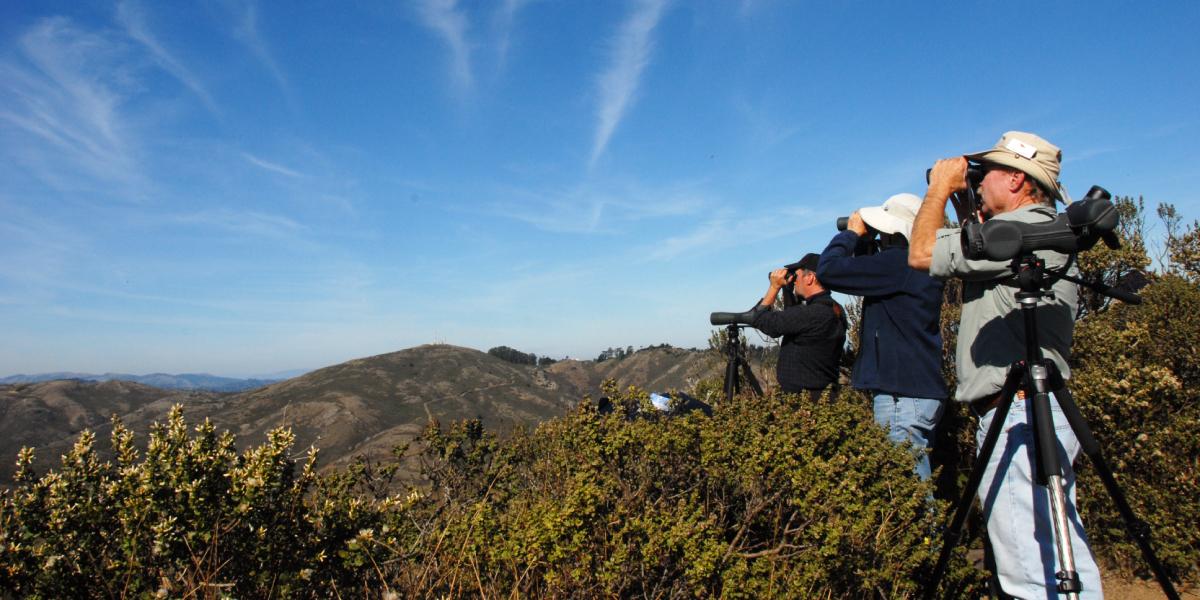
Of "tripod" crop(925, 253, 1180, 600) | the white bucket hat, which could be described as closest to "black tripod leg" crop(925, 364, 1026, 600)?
"tripod" crop(925, 253, 1180, 600)

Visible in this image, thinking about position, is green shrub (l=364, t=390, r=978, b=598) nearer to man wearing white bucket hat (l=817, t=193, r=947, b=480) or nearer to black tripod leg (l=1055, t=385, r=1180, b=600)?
man wearing white bucket hat (l=817, t=193, r=947, b=480)

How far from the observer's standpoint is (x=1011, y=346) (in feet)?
7.52

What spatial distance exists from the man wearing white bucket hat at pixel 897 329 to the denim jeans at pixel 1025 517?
2.90ft

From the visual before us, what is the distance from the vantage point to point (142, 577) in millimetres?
1991

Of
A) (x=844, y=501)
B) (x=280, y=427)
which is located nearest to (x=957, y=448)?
(x=844, y=501)

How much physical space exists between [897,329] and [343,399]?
19458mm

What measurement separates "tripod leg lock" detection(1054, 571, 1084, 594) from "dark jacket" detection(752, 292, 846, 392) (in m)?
2.47

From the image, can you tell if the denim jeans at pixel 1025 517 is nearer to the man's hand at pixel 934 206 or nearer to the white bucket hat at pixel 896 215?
the man's hand at pixel 934 206

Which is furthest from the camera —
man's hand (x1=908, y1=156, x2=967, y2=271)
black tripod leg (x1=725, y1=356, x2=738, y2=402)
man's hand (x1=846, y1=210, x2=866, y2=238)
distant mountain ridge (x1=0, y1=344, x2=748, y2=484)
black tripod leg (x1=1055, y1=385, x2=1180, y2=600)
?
distant mountain ridge (x1=0, y1=344, x2=748, y2=484)

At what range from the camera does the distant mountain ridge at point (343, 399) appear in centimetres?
1817

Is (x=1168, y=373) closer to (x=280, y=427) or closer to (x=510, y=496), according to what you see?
(x=510, y=496)

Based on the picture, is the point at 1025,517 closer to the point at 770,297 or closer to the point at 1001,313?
the point at 1001,313

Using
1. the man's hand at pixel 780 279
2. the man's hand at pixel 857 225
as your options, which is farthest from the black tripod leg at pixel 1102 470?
the man's hand at pixel 780 279

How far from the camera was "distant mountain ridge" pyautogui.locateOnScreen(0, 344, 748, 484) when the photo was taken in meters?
18.2
